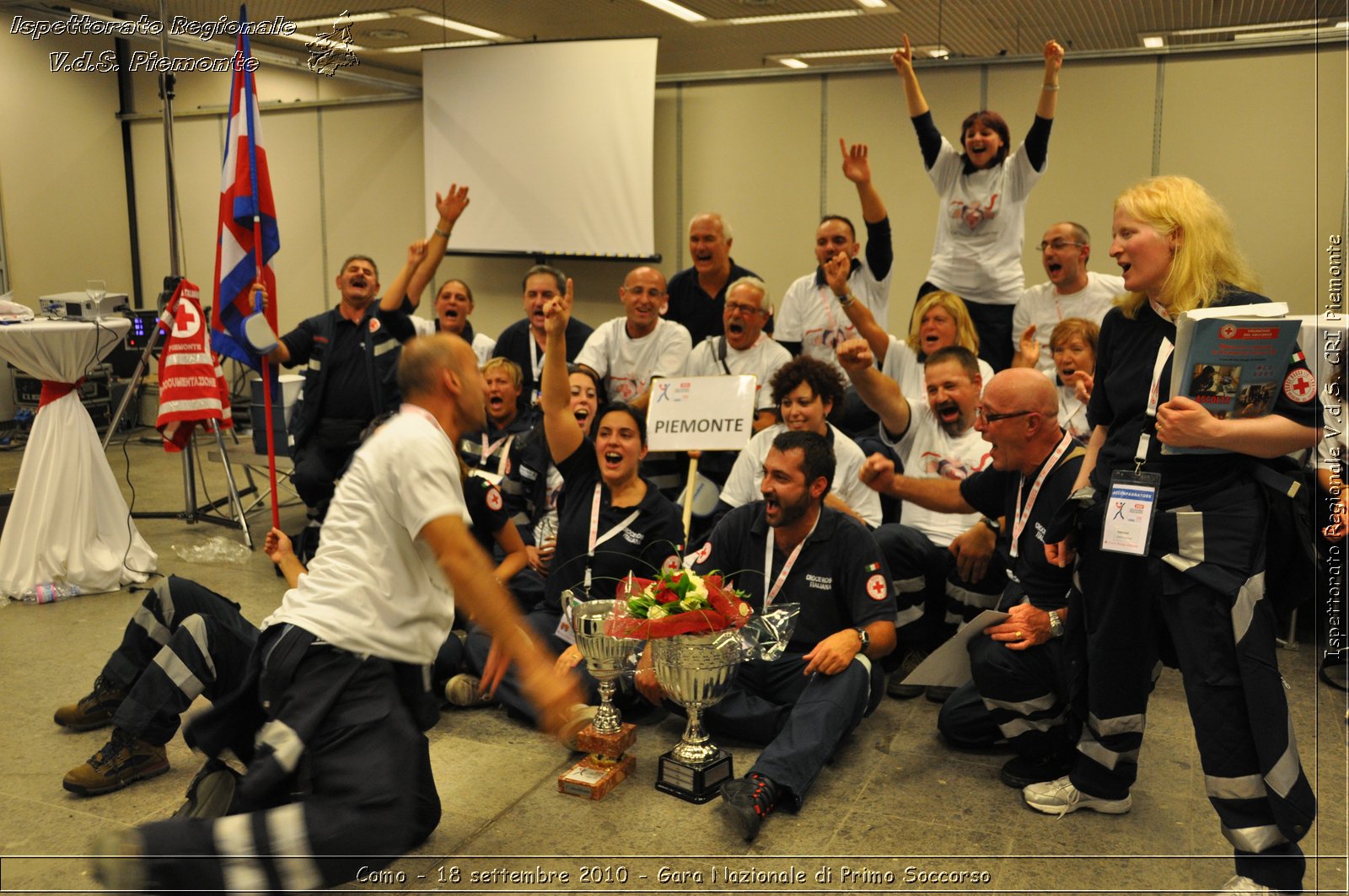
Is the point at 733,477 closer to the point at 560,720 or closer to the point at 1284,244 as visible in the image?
the point at 560,720

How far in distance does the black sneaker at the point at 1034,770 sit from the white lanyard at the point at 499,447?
2485 mm

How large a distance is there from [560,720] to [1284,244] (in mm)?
5280

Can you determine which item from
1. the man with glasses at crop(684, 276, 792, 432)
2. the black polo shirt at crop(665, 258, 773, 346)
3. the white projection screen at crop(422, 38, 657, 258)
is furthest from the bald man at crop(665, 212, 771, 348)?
the white projection screen at crop(422, 38, 657, 258)

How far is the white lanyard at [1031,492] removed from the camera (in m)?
3.19

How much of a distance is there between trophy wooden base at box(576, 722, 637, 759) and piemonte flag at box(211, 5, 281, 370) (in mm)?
3397

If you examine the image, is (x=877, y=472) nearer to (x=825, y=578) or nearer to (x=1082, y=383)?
(x=825, y=578)

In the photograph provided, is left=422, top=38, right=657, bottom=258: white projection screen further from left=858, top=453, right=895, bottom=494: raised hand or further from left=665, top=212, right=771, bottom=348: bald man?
left=858, top=453, right=895, bottom=494: raised hand

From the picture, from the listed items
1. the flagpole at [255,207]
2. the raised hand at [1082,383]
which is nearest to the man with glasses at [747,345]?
the raised hand at [1082,383]

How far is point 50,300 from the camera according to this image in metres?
6.69

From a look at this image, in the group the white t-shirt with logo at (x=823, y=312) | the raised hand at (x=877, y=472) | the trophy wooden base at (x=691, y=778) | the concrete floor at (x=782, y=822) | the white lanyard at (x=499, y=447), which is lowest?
the concrete floor at (x=782, y=822)

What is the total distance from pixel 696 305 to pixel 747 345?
73cm

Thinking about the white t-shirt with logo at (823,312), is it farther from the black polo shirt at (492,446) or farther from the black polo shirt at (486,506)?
the black polo shirt at (486,506)

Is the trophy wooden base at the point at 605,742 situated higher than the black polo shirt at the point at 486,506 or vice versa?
the black polo shirt at the point at 486,506

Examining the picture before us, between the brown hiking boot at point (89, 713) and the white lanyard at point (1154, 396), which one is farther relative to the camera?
the brown hiking boot at point (89, 713)
